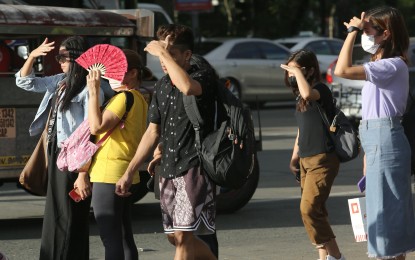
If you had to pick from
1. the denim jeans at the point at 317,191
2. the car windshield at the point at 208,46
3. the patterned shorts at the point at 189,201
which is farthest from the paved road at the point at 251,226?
the car windshield at the point at 208,46

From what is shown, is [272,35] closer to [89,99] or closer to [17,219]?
[17,219]

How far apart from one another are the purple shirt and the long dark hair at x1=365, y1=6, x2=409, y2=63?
0.22ft

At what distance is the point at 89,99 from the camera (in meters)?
6.58

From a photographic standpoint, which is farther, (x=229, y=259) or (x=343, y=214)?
(x=343, y=214)

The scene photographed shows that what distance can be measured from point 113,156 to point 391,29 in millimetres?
1752

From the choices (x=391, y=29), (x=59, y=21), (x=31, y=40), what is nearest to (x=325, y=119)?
(x=391, y=29)

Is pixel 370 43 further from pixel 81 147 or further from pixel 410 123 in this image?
pixel 81 147

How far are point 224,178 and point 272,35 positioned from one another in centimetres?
3339

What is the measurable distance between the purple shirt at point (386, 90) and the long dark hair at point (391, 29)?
67mm

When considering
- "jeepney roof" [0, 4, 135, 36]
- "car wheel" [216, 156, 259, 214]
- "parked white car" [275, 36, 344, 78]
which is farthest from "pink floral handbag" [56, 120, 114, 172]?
"parked white car" [275, 36, 344, 78]

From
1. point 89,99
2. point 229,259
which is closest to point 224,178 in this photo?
point 89,99

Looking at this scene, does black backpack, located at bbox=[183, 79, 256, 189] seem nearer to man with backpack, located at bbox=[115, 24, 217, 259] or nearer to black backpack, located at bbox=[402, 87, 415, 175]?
man with backpack, located at bbox=[115, 24, 217, 259]

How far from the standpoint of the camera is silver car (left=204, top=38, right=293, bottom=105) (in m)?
24.6

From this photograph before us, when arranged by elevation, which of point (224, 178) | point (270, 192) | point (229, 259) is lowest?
point (270, 192)
